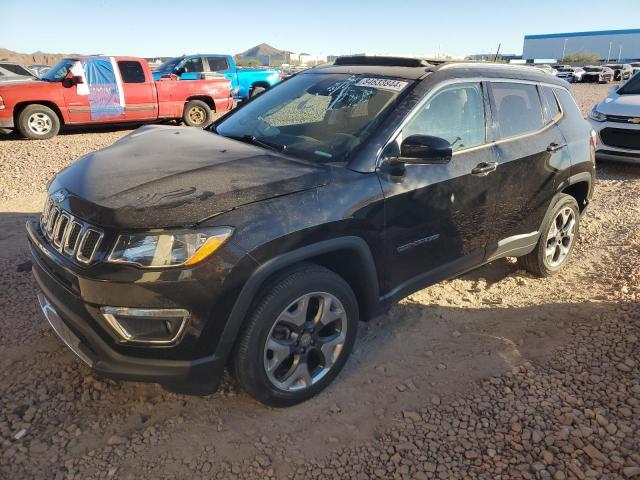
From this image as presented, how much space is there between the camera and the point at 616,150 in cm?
804

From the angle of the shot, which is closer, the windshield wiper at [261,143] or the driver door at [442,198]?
the driver door at [442,198]

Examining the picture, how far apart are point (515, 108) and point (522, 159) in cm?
42

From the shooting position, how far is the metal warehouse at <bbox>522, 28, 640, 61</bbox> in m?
91.9

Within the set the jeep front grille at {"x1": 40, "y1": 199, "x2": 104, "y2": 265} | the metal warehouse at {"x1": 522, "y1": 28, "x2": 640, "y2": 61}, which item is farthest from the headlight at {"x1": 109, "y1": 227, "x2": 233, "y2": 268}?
the metal warehouse at {"x1": 522, "y1": 28, "x2": 640, "y2": 61}

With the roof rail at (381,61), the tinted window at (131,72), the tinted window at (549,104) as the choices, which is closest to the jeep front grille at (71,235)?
the roof rail at (381,61)

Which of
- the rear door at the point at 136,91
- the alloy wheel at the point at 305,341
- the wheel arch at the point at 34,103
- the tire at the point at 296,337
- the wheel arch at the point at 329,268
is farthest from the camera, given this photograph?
the rear door at the point at 136,91

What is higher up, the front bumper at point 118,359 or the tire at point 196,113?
the tire at point 196,113

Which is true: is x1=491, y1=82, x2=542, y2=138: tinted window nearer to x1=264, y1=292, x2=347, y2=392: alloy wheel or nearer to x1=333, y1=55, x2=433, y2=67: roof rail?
x1=333, y1=55, x2=433, y2=67: roof rail

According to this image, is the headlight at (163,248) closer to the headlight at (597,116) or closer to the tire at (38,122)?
the headlight at (597,116)

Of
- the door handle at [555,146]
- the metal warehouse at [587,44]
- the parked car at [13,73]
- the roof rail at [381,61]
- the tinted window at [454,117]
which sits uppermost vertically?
the metal warehouse at [587,44]

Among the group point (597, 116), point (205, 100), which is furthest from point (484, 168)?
point (205, 100)

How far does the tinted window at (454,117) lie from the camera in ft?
10.1

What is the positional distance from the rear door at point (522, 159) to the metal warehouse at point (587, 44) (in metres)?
104

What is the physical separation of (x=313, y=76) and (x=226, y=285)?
213cm
